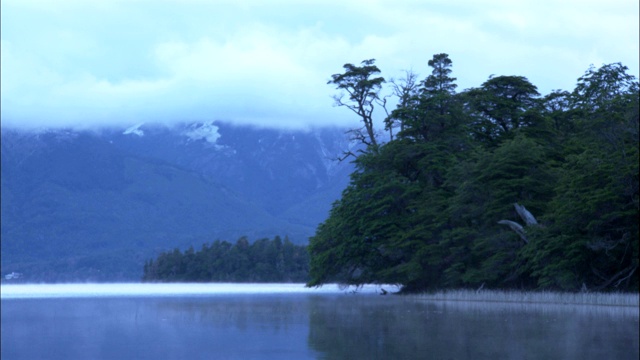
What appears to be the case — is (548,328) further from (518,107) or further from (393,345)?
(518,107)

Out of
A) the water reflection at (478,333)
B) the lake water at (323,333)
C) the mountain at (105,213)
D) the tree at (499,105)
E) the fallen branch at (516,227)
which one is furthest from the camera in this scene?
the mountain at (105,213)

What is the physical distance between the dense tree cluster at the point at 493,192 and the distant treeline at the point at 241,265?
3573 cm

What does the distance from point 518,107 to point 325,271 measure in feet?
46.1

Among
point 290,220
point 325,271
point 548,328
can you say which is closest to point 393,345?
point 548,328

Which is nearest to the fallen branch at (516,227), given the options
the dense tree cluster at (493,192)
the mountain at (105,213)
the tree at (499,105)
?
the dense tree cluster at (493,192)

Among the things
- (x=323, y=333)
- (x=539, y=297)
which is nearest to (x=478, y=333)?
(x=323, y=333)

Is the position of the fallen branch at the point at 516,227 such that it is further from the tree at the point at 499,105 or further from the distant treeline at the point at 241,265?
the distant treeline at the point at 241,265

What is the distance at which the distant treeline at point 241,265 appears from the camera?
9200 centimetres

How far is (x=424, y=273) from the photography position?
47.9m

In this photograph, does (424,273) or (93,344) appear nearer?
(93,344)

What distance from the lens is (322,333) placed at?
24.0m

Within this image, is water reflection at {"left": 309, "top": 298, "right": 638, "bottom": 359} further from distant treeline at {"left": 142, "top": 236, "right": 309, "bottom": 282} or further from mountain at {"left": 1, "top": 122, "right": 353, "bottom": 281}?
mountain at {"left": 1, "top": 122, "right": 353, "bottom": 281}

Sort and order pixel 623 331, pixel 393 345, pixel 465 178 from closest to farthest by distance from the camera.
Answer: pixel 393 345
pixel 623 331
pixel 465 178

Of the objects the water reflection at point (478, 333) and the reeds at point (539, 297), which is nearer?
the water reflection at point (478, 333)
